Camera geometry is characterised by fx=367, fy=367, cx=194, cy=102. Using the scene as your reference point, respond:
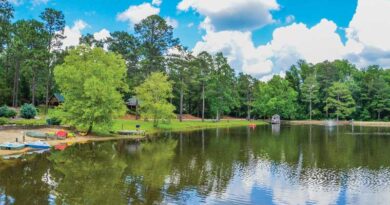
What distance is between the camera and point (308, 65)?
140 meters

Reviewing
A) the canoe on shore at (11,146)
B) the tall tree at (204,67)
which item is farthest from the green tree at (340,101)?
the canoe on shore at (11,146)

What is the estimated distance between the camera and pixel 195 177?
26188 millimetres

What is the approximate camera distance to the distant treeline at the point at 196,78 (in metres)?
74.4

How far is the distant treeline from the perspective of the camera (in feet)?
244

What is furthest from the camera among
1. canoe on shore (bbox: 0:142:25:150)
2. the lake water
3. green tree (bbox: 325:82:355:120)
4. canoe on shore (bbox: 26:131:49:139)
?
green tree (bbox: 325:82:355:120)

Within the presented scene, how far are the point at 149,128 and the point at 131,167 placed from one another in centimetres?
3497

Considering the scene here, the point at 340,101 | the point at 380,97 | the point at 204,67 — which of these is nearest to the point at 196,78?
the point at 204,67

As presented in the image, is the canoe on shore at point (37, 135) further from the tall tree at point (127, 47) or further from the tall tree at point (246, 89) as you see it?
the tall tree at point (246, 89)

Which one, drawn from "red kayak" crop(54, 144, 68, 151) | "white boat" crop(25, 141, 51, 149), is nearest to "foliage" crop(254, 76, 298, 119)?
"red kayak" crop(54, 144, 68, 151)

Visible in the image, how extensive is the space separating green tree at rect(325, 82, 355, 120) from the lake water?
79.1 m

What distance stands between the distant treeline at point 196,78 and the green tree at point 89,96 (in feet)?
29.2

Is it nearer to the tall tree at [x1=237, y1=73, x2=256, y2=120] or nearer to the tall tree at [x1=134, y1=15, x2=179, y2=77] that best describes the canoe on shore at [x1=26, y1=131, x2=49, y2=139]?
the tall tree at [x1=134, y1=15, x2=179, y2=77]

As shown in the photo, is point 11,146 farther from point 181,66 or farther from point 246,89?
point 246,89

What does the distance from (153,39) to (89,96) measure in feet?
113
